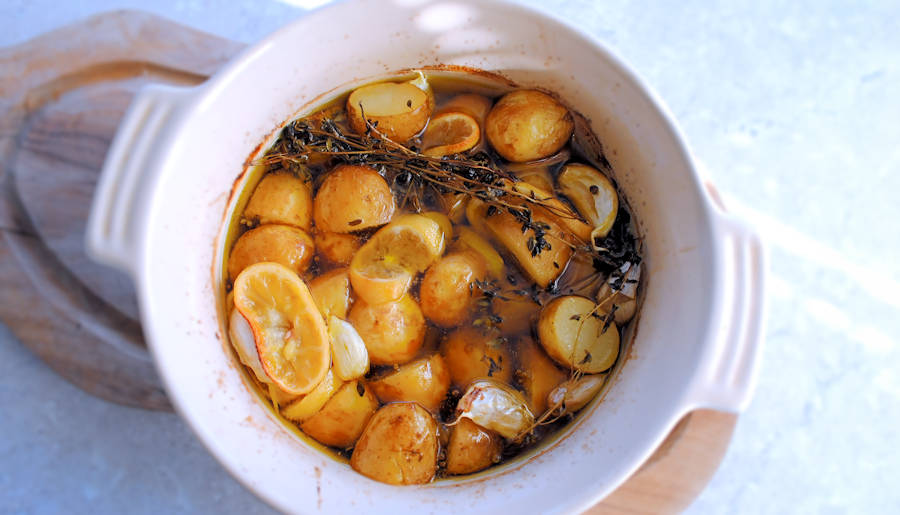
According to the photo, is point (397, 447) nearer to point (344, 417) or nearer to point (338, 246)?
point (344, 417)

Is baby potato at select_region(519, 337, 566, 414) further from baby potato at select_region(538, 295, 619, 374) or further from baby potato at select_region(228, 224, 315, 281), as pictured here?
baby potato at select_region(228, 224, 315, 281)

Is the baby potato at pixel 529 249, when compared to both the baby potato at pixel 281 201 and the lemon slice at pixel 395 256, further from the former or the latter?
the baby potato at pixel 281 201

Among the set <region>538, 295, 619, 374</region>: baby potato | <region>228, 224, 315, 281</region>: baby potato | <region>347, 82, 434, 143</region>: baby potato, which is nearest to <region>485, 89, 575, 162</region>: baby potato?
<region>347, 82, 434, 143</region>: baby potato

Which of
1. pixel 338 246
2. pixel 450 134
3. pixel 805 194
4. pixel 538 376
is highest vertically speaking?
pixel 450 134

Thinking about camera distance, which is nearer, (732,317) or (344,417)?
(732,317)

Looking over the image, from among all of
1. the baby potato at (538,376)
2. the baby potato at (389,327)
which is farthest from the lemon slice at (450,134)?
the baby potato at (538,376)

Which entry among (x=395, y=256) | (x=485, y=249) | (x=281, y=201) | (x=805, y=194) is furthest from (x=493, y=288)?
(x=805, y=194)

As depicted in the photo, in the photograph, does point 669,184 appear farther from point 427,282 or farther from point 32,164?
point 32,164
